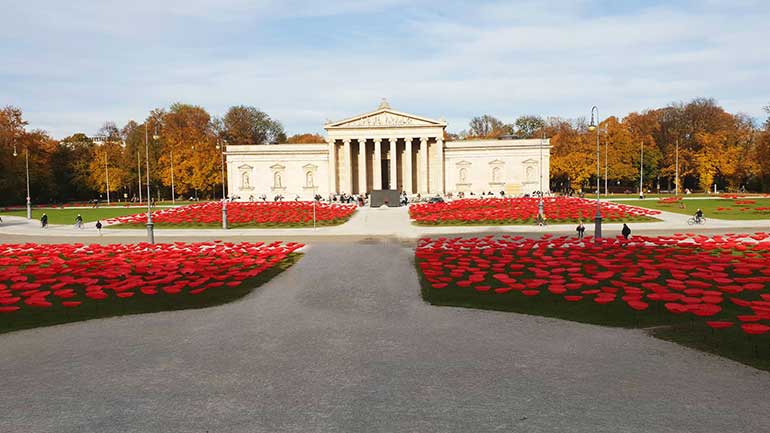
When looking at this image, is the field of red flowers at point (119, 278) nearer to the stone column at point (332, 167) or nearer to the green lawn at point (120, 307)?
the green lawn at point (120, 307)

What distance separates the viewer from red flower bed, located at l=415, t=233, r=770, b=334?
14250 mm

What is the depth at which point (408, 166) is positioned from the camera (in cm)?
9775

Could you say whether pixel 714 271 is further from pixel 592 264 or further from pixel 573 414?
pixel 573 414

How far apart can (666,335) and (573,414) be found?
18.9 feet

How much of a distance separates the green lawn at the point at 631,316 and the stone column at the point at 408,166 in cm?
7854

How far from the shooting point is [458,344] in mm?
12453

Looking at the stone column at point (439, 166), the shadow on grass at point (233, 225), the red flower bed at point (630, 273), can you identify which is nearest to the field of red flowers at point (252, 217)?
the shadow on grass at point (233, 225)

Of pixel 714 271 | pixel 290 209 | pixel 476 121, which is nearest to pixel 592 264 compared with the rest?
pixel 714 271

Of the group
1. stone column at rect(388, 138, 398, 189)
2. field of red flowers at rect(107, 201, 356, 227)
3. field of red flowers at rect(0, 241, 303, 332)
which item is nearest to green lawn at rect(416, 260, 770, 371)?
field of red flowers at rect(0, 241, 303, 332)

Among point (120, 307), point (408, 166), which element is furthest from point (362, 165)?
point (120, 307)

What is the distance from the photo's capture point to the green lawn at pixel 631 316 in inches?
453

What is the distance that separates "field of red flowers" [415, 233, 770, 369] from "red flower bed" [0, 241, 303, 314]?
8.53 m

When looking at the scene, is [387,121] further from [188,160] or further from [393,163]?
[188,160]

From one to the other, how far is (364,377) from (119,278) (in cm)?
1449
